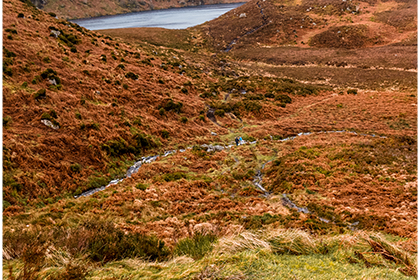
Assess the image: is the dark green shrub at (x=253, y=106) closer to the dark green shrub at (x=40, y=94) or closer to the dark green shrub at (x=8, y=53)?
the dark green shrub at (x=40, y=94)

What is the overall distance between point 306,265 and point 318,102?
3219cm

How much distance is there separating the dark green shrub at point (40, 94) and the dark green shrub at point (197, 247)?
15.7 metres

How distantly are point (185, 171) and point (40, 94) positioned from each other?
1144cm

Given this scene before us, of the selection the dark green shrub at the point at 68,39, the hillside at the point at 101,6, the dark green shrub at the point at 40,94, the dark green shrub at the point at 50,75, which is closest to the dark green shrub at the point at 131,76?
the dark green shrub at the point at 68,39

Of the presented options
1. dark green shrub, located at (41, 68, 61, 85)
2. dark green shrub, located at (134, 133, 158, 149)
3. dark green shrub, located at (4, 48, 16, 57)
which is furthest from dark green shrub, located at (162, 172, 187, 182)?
dark green shrub, located at (4, 48, 16, 57)

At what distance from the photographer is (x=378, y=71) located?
4525 cm

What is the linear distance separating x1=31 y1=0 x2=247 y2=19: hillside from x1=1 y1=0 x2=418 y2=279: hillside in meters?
130

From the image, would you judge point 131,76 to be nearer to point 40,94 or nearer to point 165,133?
point 165,133

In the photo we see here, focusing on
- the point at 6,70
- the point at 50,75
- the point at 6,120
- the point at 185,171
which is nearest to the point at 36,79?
the point at 50,75

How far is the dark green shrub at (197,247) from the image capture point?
546 cm

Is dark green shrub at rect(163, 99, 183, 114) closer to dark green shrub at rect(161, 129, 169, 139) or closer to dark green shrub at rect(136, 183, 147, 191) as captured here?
dark green shrub at rect(161, 129, 169, 139)

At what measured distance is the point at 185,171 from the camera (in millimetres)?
16562

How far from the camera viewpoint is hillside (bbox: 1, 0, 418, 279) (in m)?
5.13

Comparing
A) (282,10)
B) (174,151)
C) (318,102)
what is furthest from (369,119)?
(282,10)
